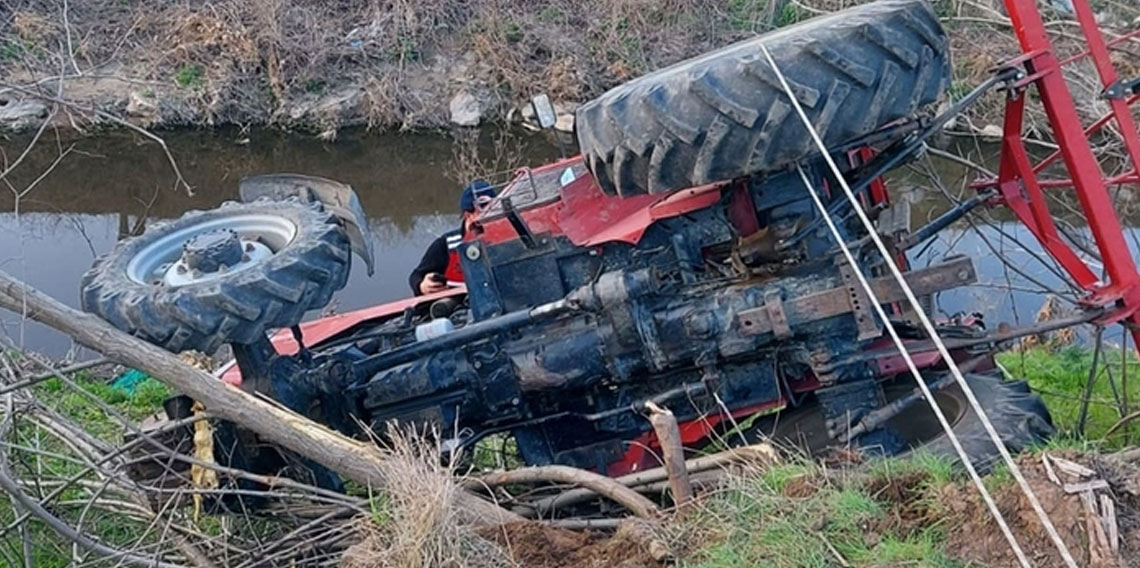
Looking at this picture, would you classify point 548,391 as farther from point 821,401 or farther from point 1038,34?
point 1038,34

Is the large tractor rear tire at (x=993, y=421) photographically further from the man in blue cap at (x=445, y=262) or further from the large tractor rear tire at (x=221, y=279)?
the large tractor rear tire at (x=221, y=279)

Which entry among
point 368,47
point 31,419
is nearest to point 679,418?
point 31,419

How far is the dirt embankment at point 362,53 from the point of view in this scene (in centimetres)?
1483

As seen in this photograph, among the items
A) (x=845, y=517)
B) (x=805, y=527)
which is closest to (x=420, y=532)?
(x=805, y=527)

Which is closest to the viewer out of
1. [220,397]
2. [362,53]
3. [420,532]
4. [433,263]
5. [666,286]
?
[420,532]

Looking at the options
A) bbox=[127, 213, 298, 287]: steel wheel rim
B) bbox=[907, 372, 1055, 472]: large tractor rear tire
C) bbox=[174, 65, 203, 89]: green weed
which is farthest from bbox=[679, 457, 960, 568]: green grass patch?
bbox=[174, 65, 203, 89]: green weed

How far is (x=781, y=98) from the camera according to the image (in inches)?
138

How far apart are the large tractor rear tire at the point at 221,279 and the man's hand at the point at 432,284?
3.21 ft

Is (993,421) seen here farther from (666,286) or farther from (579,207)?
(579,207)

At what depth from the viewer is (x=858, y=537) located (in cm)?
312

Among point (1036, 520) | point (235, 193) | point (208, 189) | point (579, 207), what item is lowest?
point (1036, 520)

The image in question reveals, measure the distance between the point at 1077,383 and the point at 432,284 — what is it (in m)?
3.65

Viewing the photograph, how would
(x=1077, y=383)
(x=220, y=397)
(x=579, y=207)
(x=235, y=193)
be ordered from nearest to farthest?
(x=220, y=397)
(x=579, y=207)
(x=1077, y=383)
(x=235, y=193)

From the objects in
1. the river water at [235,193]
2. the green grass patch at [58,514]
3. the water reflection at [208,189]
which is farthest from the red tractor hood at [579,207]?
the water reflection at [208,189]
